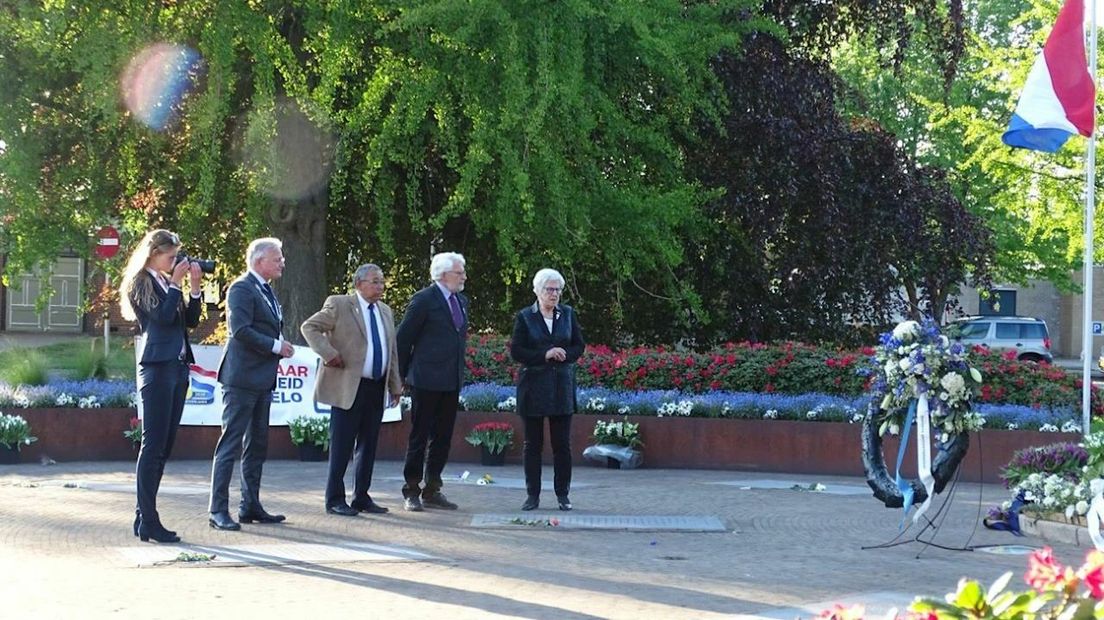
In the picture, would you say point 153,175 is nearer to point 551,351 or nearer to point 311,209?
point 311,209

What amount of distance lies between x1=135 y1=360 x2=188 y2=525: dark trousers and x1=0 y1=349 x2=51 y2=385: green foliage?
684 centimetres

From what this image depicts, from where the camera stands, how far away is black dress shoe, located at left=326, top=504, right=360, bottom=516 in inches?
416

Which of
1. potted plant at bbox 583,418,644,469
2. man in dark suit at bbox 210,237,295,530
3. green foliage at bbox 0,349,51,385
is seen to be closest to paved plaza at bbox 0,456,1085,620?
man in dark suit at bbox 210,237,295,530

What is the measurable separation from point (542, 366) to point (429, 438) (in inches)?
39.4

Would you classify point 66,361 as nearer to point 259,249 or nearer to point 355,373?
point 355,373

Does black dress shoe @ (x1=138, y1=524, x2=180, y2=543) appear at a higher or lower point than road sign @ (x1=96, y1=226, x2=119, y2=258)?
lower

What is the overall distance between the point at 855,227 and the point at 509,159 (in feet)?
22.4

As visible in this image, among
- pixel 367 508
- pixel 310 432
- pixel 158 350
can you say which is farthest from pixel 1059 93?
pixel 158 350

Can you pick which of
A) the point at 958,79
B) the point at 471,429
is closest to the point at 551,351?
the point at 471,429

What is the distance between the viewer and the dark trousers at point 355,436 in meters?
10.6

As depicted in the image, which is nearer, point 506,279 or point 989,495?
point 989,495

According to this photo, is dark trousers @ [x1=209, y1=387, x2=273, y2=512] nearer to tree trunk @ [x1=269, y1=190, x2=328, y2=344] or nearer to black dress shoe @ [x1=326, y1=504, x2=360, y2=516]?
black dress shoe @ [x1=326, y1=504, x2=360, y2=516]

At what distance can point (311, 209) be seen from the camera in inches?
711

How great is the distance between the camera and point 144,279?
9.13m
